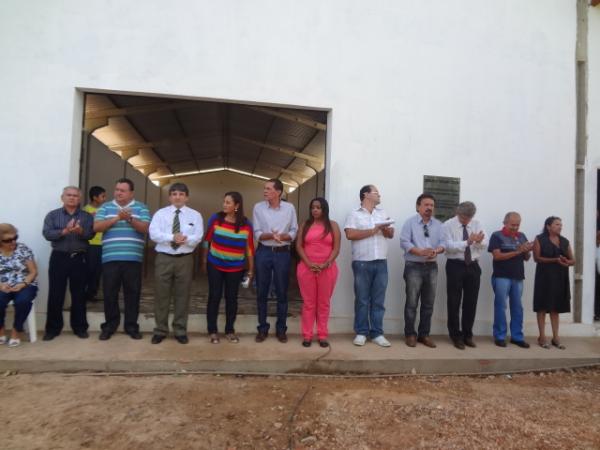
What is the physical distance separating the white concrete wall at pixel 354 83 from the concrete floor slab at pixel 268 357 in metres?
0.75

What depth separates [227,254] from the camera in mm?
4223

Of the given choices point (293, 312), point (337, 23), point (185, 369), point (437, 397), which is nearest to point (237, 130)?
point (337, 23)

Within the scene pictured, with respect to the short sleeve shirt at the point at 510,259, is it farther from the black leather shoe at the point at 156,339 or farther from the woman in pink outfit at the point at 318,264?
the black leather shoe at the point at 156,339

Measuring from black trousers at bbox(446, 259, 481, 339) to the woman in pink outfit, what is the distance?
4.57ft

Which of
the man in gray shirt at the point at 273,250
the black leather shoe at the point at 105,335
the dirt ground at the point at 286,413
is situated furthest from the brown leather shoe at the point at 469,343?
the black leather shoe at the point at 105,335

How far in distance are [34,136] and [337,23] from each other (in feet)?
12.3

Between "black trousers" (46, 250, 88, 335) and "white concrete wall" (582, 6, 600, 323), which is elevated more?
"white concrete wall" (582, 6, 600, 323)

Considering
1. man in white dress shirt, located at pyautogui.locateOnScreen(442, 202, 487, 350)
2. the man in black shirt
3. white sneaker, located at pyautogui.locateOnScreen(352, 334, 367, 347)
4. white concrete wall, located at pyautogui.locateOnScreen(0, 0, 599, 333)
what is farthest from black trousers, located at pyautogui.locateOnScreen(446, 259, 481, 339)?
the man in black shirt

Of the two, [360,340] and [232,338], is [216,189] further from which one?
[360,340]

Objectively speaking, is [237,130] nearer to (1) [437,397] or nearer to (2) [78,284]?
(2) [78,284]

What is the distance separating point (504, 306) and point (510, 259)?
56 centimetres

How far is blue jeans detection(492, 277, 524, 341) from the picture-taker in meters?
4.73

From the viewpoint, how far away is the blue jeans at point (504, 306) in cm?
473

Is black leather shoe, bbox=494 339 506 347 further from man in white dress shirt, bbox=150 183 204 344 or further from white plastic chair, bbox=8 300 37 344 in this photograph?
white plastic chair, bbox=8 300 37 344
